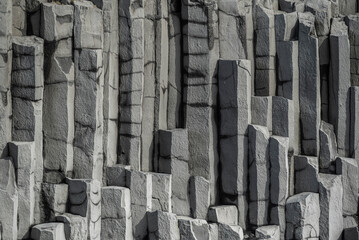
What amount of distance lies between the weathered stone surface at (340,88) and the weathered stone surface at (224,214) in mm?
1966

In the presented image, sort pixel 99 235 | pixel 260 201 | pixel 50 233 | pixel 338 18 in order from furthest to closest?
pixel 338 18, pixel 260 201, pixel 99 235, pixel 50 233

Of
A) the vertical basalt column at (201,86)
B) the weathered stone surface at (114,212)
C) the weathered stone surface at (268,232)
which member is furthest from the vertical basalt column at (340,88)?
the weathered stone surface at (114,212)

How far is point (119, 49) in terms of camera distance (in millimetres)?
13367

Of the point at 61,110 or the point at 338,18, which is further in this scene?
the point at 338,18

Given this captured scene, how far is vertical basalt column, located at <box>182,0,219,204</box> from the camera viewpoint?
1373 cm

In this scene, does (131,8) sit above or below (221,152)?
above

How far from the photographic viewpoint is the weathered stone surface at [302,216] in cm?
1384

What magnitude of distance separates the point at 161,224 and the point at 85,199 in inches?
43.8

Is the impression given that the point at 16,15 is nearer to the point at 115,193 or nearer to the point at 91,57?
the point at 91,57

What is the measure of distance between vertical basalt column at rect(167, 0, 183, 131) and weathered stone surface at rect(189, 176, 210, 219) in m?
0.80

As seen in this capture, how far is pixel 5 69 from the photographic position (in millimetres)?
12398

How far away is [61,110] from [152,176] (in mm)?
1481

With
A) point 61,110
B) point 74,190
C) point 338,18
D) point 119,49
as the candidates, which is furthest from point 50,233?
point 338,18

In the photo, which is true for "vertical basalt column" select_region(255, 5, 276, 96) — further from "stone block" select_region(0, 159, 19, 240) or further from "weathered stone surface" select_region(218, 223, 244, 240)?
"stone block" select_region(0, 159, 19, 240)
